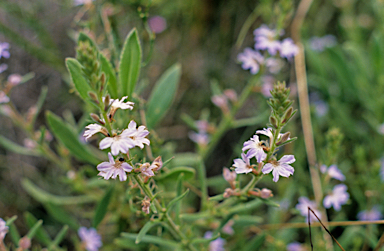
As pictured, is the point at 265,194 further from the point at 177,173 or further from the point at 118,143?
the point at 118,143

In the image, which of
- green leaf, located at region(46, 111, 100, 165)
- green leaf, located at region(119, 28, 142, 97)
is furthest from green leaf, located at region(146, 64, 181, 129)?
green leaf, located at region(46, 111, 100, 165)

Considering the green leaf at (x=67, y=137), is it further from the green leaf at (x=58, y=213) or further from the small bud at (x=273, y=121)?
the small bud at (x=273, y=121)

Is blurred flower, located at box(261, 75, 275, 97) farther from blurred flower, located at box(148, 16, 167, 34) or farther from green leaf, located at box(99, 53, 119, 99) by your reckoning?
blurred flower, located at box(148, 16, 167, 34)

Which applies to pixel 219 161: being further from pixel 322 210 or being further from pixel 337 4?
pixel 337 4

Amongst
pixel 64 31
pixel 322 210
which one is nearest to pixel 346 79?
pixel 322 210

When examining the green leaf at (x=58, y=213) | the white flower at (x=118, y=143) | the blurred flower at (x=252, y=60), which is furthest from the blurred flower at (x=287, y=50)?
the green leaf at (x=58, y=213)
